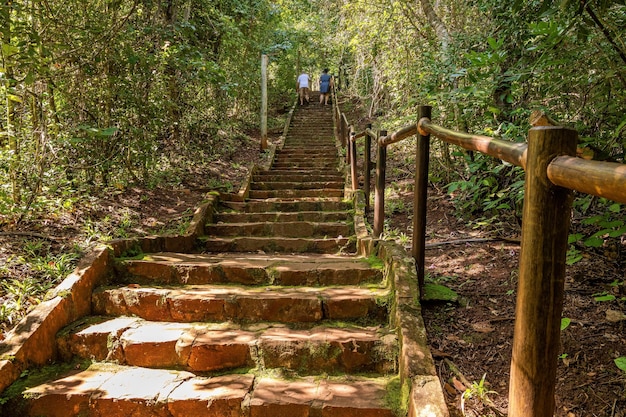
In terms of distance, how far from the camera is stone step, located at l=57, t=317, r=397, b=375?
2.19 m

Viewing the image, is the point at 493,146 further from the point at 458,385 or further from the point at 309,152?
the point at 309,152

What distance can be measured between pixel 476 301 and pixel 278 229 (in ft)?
8.28

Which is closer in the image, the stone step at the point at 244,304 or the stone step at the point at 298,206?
the stone step at the point at 244,304

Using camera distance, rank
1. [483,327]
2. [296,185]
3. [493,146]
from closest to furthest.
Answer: [493,146], [483,327], [296,185]

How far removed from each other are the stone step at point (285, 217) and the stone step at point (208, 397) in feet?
9.39

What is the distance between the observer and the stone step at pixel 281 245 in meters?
4.14

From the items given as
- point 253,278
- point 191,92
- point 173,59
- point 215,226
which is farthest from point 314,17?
→ point 253,278

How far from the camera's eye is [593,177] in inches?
32.2

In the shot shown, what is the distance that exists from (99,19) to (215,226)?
2.79 meters

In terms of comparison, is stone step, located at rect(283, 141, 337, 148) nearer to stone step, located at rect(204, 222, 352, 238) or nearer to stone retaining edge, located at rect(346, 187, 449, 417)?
stone step, located at rect(204, 222, 352, 238)

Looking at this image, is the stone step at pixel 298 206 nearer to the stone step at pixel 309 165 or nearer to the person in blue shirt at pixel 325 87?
the stone step at pixel 309 165

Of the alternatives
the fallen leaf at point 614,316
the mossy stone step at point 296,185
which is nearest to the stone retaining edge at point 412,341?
the fallen leaf at point 614,316

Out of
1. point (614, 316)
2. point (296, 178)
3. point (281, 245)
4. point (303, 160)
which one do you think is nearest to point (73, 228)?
point (281, 245)

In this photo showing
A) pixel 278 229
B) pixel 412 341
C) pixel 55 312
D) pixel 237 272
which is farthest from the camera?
pixel 278 229
